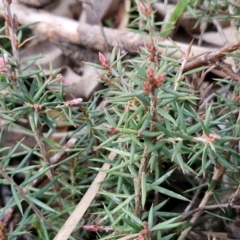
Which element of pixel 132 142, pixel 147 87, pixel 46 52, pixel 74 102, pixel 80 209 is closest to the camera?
pixel 147 87

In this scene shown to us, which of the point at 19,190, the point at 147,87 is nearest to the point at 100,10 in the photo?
the point at 19,190

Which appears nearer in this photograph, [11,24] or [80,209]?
[11,24]

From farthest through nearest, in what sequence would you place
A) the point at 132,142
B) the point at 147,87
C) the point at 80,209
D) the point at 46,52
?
the point at 46,52
the point at 80,209
the point at 132,142
the point at 147,87

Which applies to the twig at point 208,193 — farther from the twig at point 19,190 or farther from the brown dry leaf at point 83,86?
the brown dry leaf at point 83,86

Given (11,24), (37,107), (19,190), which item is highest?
(11,24)

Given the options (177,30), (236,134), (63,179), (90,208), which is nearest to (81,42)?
(177,30)

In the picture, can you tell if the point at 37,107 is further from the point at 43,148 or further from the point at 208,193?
the point at 208,193

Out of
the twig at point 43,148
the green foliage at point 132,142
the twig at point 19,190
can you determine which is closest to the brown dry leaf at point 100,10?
the green foliage at point 132,142

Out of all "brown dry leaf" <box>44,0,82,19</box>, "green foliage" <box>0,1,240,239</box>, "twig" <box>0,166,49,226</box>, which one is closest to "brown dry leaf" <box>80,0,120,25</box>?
"brown dry leaf" <box>44,0,82,19</box>

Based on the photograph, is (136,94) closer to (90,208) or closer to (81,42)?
(90,208)

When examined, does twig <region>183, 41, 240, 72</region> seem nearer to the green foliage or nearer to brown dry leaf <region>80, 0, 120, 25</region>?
the green foliage
